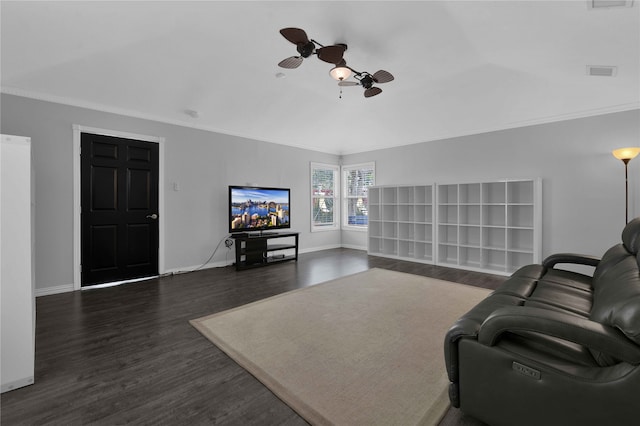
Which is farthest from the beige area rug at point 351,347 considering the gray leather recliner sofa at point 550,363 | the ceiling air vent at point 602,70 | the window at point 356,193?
the window at point 356,193

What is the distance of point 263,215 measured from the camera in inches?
220

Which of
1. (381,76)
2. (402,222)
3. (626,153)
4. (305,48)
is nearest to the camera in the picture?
(305,48)

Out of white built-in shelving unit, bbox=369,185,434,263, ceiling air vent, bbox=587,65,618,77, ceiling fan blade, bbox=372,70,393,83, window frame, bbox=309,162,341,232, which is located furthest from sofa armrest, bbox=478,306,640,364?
window frame, bbox=309,162,341,232

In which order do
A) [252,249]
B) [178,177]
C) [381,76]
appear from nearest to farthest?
[381,76] < [178,177] < [252,249]

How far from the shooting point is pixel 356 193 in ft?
24.1

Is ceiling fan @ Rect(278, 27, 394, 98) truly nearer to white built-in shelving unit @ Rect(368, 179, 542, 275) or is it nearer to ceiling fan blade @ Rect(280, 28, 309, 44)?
ceiling fan blade @ Rect(280, 28, 309, 44)

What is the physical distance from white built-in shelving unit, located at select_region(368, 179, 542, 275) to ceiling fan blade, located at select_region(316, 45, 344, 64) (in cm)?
343

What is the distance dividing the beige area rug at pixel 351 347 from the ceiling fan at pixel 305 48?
256 cm

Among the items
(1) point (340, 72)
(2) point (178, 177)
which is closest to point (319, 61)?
(1) point (340, 72)

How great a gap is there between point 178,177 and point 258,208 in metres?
1.46

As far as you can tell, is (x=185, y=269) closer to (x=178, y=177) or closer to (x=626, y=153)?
(x=178, y=177)

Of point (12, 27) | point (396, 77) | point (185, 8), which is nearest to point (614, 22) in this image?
point (396, 77)

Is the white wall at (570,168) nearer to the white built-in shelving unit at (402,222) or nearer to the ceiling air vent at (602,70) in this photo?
the white built-in shelving unit at (402,222)

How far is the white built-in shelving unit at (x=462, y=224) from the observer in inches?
185
